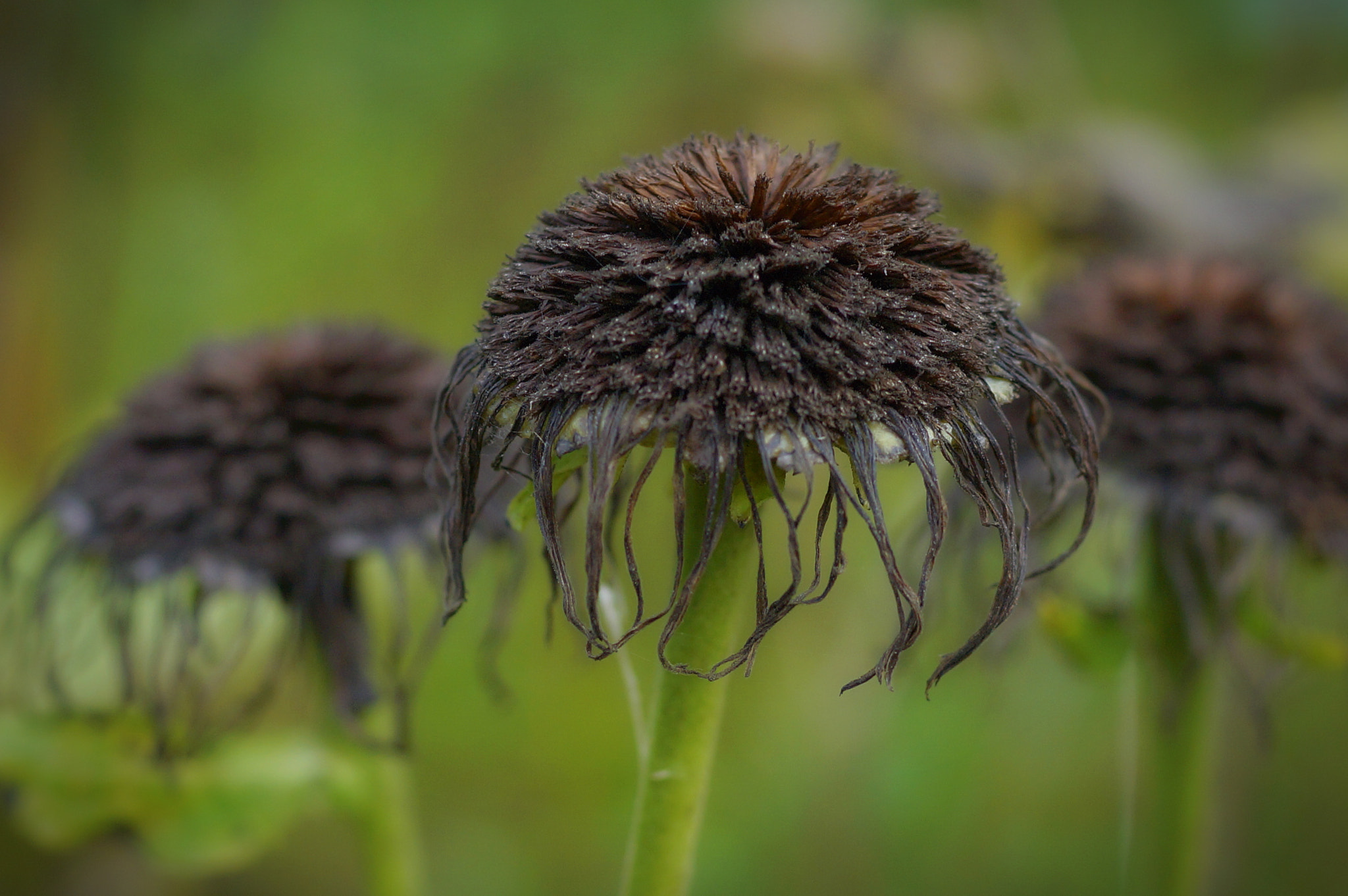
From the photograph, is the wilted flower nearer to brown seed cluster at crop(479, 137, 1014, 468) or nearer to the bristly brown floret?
the bristly brown floret

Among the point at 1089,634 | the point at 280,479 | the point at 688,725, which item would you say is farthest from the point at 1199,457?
the point at 280,479

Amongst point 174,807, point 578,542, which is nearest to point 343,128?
point 578,542

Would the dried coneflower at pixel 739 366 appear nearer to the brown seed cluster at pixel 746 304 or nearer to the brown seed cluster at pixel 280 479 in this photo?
the brown seed cluster at pixel 746 304

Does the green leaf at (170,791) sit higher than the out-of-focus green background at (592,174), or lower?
lower

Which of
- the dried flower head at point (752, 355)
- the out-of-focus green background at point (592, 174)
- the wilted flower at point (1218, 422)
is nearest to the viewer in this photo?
the dried flower head at point (752, 355)

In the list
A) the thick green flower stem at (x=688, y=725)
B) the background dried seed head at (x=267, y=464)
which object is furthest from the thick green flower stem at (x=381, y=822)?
the thick green flower stem at (x=688, y=725)

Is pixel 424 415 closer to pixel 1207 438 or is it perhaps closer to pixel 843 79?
pixel 1207 438
